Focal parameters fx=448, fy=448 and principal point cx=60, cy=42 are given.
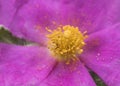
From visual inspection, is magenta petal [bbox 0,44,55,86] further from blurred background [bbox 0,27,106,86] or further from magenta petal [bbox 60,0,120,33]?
magenta petal [bbox 60,0,120,33]

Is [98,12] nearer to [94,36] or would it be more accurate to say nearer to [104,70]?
[94,36]

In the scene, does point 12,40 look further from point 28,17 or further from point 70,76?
point 70,76

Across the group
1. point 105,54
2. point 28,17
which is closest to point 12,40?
point 28,17

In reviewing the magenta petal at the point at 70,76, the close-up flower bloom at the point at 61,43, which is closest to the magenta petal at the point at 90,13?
the close-up flower bloom at the point at 61,43

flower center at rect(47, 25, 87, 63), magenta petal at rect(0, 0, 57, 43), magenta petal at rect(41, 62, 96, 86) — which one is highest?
magenta petal at rect(0, 0, 57, 43)

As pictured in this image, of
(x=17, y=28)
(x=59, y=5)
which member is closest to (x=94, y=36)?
(x=59, y=5)

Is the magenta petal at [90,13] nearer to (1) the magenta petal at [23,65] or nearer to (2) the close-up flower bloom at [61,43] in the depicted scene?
(2) the close-up flower bloom at [61,43]

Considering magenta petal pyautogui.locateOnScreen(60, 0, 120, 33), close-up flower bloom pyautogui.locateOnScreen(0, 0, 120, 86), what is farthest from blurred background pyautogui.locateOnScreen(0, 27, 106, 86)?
magenta petal pyautogui.locateOnScreen(60, 0, 120, 33)
